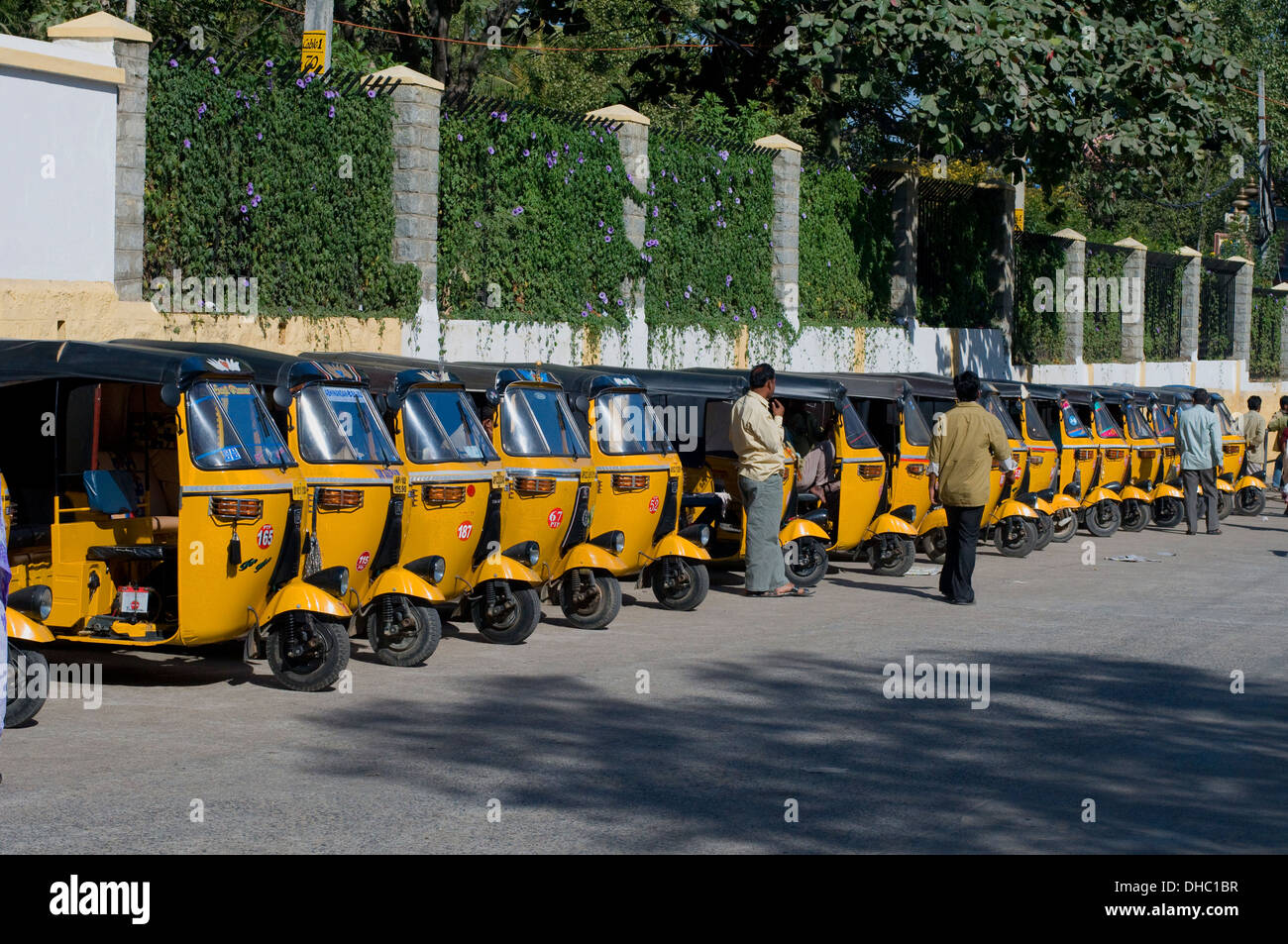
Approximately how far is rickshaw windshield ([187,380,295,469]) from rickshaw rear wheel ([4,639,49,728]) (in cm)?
144

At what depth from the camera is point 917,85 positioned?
25906 millimetres

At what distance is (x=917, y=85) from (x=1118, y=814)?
64.9 feet

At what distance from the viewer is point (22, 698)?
9.16 meters

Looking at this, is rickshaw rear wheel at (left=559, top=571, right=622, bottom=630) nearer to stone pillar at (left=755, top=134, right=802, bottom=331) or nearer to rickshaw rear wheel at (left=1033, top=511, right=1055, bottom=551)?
rickshaw rear wheel at (left=1033, top=511, right=1055, bottom=551)

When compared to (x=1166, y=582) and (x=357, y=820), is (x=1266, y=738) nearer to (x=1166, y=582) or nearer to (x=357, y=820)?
(x=357, y=820)

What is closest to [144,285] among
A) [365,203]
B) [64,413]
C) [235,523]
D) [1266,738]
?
[365,203]

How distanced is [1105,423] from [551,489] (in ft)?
37.9

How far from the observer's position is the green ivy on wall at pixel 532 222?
21.5 meters

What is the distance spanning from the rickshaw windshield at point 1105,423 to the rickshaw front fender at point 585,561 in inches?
426

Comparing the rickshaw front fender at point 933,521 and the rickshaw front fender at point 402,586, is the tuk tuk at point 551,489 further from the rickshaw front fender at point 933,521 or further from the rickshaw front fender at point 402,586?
the rickshaw front fender at point 933,521

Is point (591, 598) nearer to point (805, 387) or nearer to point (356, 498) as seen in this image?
point (356, 498)

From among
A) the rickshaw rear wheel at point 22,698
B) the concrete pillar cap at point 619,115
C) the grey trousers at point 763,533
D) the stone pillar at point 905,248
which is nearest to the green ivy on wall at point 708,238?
the concrete pillar cap at point 619,115

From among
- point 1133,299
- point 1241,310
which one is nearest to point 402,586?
point 1133,299

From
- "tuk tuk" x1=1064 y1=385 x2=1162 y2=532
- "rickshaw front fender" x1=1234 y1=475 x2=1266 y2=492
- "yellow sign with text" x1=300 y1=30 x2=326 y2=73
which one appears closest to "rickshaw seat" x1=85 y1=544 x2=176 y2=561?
"yellow sign with text" x1=300 y1=30 x2=326 y2=73
